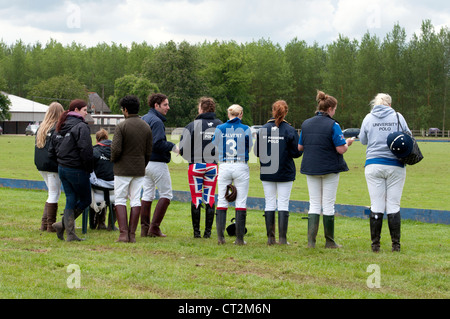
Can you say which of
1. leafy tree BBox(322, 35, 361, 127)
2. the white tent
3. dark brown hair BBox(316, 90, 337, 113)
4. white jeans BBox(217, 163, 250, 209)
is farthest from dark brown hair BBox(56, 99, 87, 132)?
the white tent

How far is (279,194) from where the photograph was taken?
8797 mm

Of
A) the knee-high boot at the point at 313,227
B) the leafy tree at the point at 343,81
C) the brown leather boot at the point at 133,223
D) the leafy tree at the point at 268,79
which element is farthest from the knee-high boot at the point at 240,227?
the leafy tree at the point at 268,79

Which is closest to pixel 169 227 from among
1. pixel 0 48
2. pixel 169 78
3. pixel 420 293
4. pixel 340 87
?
pixel 420 293

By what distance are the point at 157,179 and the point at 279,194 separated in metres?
1.95

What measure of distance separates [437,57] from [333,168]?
278 feet

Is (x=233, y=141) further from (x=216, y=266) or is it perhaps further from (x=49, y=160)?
(x=49, y=160)

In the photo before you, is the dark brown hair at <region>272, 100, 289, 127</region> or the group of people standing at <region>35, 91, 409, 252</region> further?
the dark brown hair at <region>272, 100, 289, 127</region>

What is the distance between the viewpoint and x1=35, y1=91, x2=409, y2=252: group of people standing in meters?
8.27

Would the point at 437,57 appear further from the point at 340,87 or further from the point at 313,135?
the point at 313,135

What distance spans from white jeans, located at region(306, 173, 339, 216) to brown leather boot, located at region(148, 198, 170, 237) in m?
2.35

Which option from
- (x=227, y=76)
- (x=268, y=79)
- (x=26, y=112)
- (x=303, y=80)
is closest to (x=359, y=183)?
(x=227, y=76)

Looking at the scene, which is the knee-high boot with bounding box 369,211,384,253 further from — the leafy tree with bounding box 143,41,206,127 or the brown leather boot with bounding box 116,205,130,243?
the leafy tree with bounding box 143,41,206,127

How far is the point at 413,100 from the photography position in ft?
296
